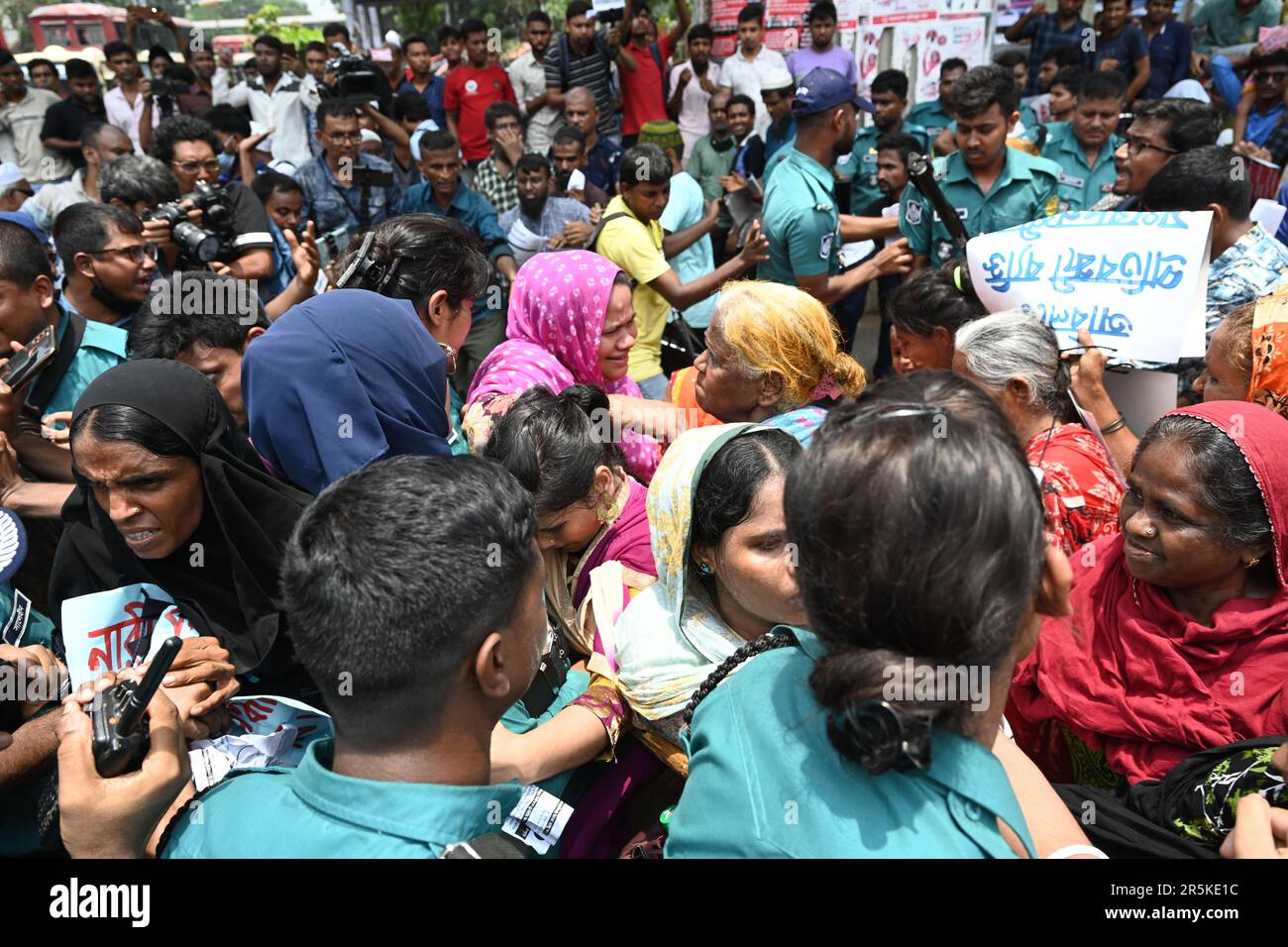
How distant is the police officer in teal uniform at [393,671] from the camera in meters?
1.25

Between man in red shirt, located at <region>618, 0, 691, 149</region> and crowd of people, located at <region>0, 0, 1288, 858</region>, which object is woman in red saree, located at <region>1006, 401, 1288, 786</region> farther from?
man in red shirt, located at <region>618, 0, 691, 149</region>

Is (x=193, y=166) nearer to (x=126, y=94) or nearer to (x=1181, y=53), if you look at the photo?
(x=126, y=94)

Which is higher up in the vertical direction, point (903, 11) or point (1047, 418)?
point (903, 11)

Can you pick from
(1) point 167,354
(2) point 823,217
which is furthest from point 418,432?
(2) point 823,217

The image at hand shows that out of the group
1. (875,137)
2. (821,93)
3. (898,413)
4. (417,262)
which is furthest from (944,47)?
(898,413)

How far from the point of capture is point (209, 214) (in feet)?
14.4

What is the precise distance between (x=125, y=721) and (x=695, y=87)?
27.8 feet

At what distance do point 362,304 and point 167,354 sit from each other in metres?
0.99

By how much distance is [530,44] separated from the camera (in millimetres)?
9195

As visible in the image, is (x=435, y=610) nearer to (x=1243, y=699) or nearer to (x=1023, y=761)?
(x=1023, y=761)

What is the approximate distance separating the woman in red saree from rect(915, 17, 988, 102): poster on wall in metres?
7.15

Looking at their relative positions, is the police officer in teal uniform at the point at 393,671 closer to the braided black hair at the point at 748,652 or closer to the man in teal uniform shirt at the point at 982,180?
the braided black hair at the point at 748,652

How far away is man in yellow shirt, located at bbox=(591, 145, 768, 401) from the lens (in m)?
4.22

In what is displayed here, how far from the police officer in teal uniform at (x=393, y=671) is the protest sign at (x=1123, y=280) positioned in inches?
85.0
